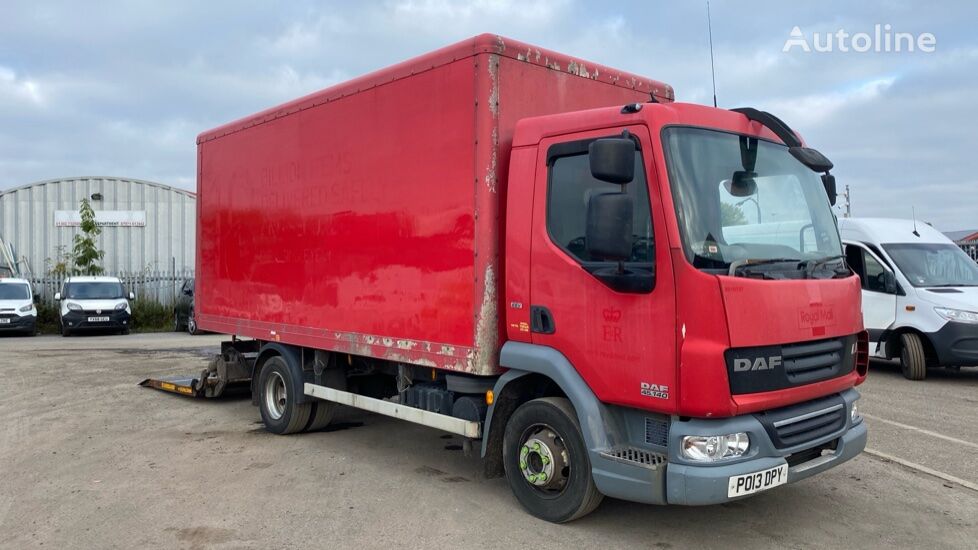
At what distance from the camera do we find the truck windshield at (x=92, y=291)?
67.4 feet

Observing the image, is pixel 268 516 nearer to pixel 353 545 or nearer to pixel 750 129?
pixel 353 545

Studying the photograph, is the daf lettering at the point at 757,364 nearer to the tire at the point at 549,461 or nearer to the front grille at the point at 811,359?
the front grille at the point at 811,359

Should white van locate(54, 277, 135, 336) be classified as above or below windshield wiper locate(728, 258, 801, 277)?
below

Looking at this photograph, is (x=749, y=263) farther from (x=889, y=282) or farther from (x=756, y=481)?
(x=889, y=282)

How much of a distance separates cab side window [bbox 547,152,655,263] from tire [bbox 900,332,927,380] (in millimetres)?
8345

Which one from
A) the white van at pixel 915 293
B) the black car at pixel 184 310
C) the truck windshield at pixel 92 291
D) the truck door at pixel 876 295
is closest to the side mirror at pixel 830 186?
the white van at pixel 915 293

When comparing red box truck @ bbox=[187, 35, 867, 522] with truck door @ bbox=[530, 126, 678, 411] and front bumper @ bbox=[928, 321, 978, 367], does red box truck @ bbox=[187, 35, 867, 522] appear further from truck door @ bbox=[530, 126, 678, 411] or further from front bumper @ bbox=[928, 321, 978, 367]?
front bumper @ bbox=[928, 321, 978, 367]

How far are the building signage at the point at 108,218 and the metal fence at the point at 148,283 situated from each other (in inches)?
151

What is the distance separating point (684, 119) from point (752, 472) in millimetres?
2077

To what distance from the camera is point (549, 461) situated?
466 centimetres

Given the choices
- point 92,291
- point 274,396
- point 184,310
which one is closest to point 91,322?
point 92,291

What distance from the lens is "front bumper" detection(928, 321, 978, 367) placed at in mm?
9969

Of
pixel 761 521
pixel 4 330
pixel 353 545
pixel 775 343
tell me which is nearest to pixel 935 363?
pixel 761 521

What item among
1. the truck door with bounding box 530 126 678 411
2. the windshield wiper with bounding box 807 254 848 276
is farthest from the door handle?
the windshield wiper with bounding box 807 254 848 276
